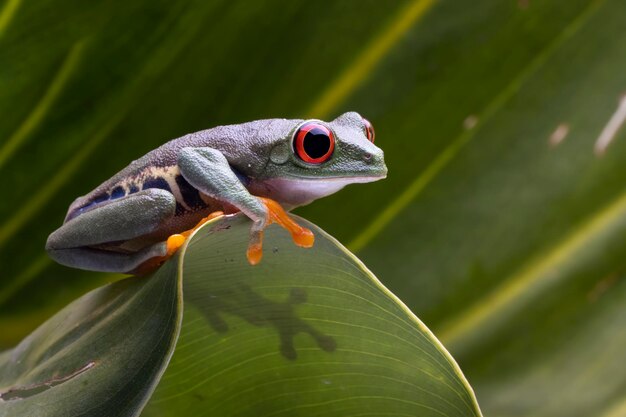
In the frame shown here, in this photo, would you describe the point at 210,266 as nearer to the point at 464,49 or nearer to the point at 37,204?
the point at 37,204

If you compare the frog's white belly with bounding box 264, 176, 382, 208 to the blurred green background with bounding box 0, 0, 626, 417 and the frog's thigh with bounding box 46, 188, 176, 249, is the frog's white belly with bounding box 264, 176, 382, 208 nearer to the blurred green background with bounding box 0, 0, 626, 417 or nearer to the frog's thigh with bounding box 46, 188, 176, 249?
the frog's thigh with bounding box 46, 188, 176, 249

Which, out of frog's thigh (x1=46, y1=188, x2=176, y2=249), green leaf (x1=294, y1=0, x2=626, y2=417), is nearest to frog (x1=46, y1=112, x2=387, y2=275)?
frog's thigh (x1=46, y1=188, x2=176, y2=249)

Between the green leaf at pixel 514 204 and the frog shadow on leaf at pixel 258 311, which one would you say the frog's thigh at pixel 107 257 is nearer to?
the frog shadow on leaf at pixel 258 311

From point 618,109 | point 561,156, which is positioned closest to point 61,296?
point 561,156

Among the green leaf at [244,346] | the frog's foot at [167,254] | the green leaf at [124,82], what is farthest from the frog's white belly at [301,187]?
the green leaf at [124,82]

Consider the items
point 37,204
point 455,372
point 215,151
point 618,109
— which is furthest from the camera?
point 618,109

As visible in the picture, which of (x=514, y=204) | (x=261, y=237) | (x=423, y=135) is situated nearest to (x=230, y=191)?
(x=261, y=237)

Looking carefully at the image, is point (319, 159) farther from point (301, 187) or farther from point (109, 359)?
point (109, 359)
